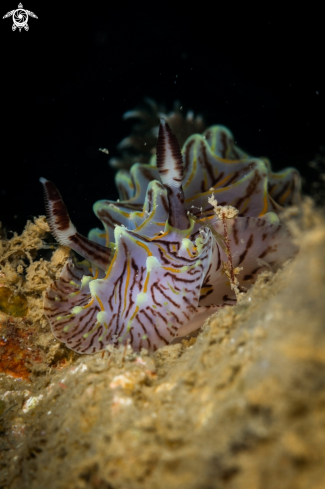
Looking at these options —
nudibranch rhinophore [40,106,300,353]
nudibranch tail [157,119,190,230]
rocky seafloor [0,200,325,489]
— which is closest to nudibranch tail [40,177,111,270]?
nudibranch rhinophore [40,106,300,353]

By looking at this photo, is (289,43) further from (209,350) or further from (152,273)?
(209,350)

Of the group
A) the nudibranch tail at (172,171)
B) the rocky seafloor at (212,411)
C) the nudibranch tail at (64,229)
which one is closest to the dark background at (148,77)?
the nudibranch tail at (64,229)

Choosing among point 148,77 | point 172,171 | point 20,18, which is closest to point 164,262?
point 172,171

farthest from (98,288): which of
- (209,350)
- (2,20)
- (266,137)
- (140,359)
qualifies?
(2,20)

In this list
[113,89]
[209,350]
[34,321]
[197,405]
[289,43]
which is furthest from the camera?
[113,89]

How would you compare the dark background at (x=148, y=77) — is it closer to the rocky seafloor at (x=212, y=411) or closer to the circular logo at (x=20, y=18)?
the circular logo at (x=20, y=18)
